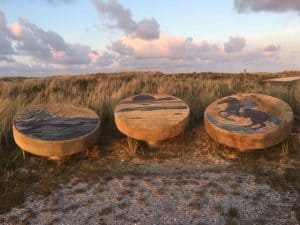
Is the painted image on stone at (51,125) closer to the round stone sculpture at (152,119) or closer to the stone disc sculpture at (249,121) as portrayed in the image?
the round stone sculpture at (152,119)

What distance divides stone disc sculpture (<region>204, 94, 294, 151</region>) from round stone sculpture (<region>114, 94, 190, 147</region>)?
1.61 ft

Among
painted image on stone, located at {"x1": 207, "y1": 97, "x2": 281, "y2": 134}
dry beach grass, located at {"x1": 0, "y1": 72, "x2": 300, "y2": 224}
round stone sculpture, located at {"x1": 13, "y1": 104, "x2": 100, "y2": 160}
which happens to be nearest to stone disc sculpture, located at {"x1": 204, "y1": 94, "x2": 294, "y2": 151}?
painted image on stone, located at {"x1": 207, "y1": 97, "x2": 281, "y2": 134}

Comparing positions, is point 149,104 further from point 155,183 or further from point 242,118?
point 155,183

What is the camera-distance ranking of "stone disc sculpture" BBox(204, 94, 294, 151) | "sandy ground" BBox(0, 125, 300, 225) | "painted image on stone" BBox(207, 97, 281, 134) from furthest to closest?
1. "painted image on stone" BBox(207, 97, 281, 134)
2. "stone disc sculpture" BBox(204, 94, 294, 151)
3. "sandy ground" BBox(0, 125, 300, 225)

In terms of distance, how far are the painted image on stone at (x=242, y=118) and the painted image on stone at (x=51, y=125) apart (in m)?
2.02

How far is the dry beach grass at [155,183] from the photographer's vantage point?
4.46m

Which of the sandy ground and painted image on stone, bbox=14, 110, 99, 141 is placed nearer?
the sandy ground

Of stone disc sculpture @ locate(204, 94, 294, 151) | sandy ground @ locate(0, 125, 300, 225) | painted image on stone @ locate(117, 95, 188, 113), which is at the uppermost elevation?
painted image on stone @ locate(117, 95, 188, 113)

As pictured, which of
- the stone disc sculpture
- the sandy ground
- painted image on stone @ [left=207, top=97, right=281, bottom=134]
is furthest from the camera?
painted image on stone @ [left=207, top=97, right=281, bottom=134]

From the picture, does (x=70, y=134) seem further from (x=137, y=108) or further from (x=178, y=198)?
(x=178, y=198)

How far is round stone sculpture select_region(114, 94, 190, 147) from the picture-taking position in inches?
241

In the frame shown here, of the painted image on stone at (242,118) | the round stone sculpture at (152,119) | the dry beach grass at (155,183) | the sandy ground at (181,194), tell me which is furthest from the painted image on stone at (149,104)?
the sandy ground at (181,194)

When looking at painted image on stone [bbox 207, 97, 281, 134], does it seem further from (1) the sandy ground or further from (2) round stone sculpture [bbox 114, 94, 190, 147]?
(2) round stone sculpture [bbox 114, 94, 190, 147]

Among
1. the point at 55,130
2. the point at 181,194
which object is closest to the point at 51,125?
the point at 55,130
